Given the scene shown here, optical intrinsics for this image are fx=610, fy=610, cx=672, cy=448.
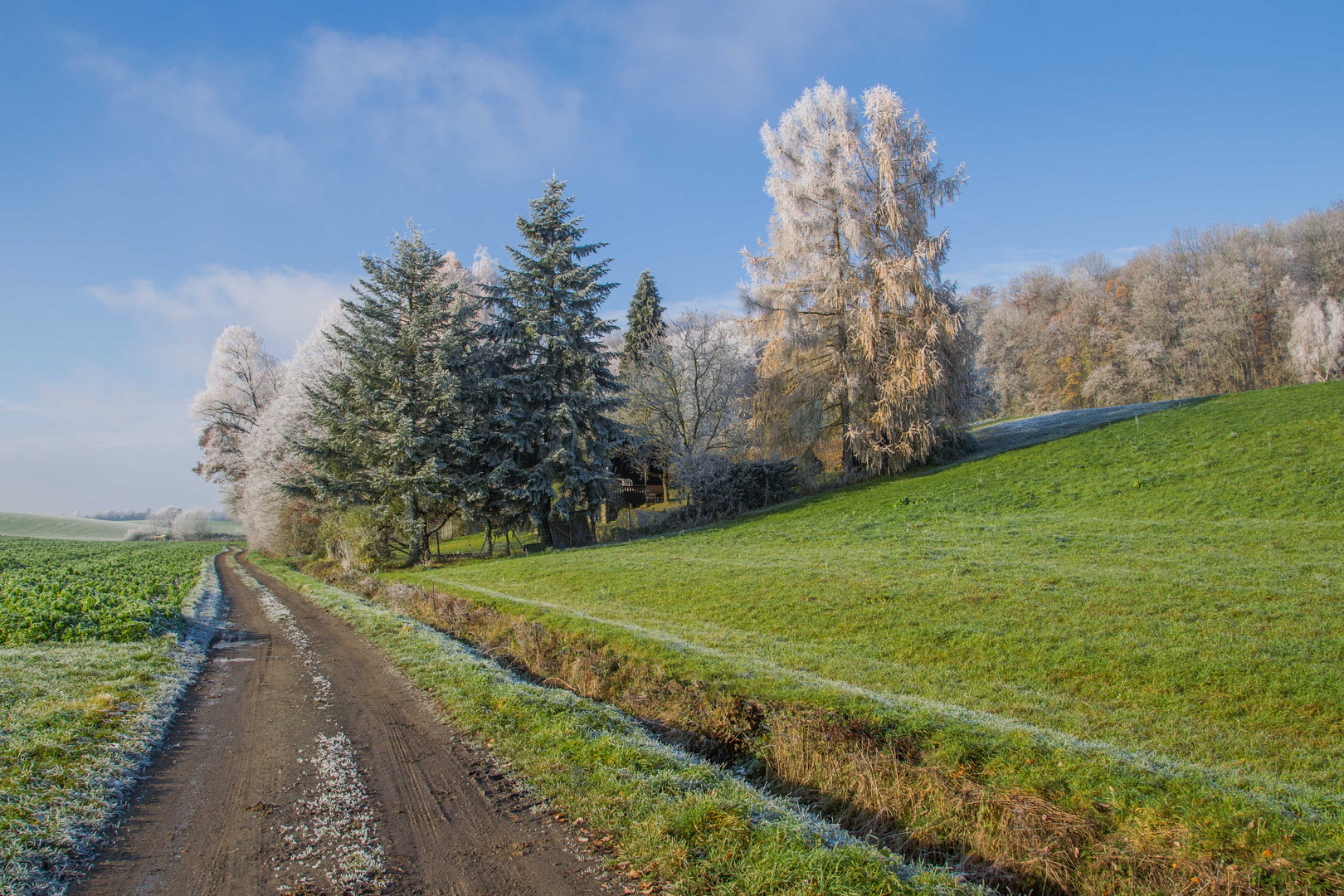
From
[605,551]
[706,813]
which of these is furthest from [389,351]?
[706,813]

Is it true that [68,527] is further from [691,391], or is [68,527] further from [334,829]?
[334,829]

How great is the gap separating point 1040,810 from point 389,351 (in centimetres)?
2485

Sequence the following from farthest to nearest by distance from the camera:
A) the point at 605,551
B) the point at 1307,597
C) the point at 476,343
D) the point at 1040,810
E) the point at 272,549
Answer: the point at 272,549 < the point at 476,343 < the point at 605,551 < the point at 1307,597 < the point at 1040,810

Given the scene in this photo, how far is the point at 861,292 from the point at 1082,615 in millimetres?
18911

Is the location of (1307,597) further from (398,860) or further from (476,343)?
(476,343)

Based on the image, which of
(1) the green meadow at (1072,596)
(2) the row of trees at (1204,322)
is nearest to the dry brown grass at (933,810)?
(1) the green meadow at (1072,596)

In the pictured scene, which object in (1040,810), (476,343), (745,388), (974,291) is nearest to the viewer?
(1040,810)

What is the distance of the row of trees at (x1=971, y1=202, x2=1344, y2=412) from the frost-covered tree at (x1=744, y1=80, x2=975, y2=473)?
31963 mm

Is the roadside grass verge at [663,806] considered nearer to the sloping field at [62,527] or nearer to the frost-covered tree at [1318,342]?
the frost-covered tree at [1318,342]

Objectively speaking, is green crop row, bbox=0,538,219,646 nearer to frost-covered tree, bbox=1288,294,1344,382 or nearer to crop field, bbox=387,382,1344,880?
crop field, bbox=387,382,1344,880

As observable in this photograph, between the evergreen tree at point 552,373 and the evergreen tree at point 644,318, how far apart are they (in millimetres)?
11474

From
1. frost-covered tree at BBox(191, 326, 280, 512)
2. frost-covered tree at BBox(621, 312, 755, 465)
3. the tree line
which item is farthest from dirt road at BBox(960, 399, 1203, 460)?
frost-covered tree at BBox(191, 326, 280, 512)

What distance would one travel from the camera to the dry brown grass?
3627 mm

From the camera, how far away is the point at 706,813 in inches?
168
